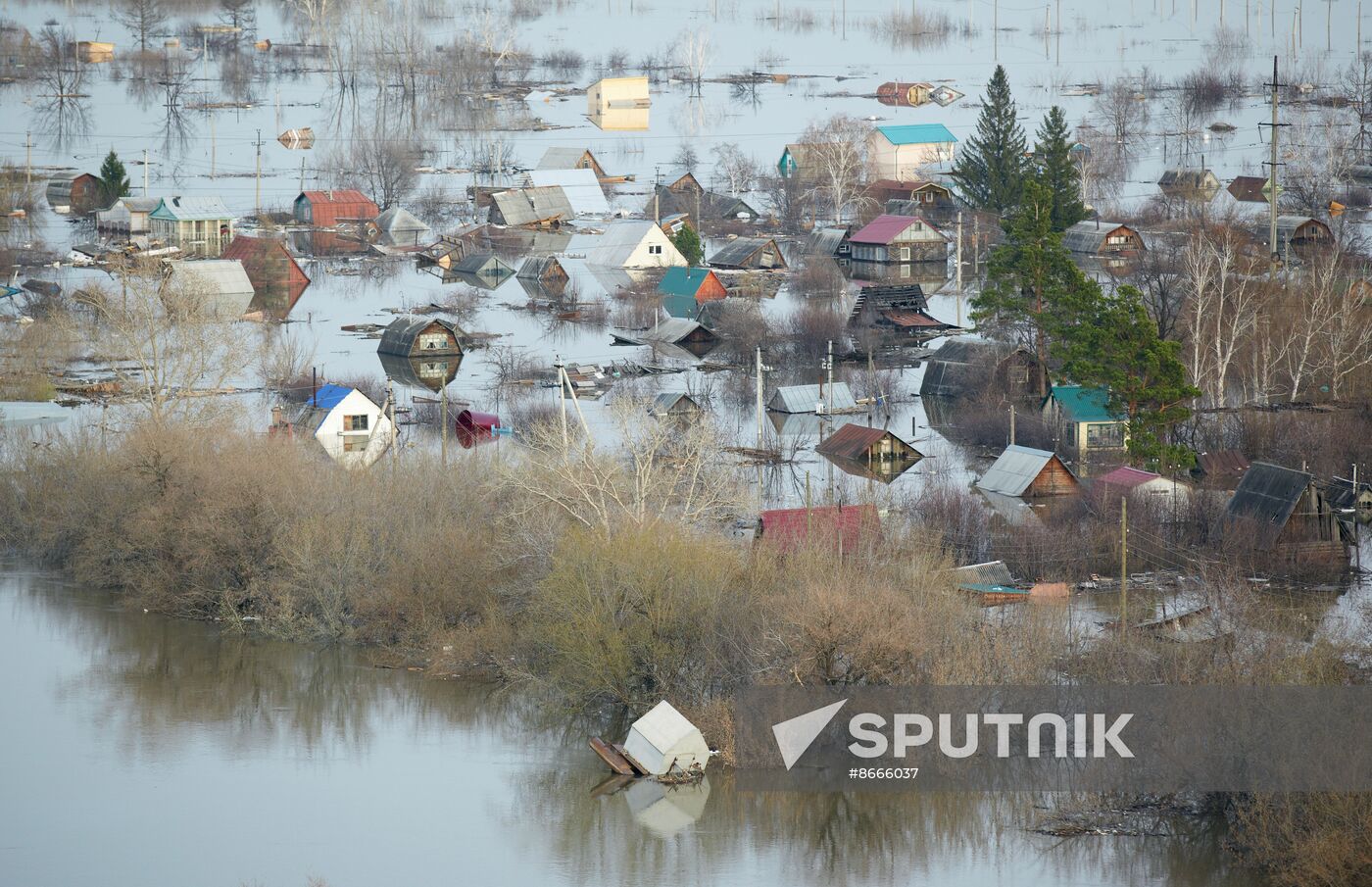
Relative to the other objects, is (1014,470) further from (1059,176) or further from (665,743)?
(1059,176)

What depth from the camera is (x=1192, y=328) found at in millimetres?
24234

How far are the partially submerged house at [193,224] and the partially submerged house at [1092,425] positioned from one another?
20.9m

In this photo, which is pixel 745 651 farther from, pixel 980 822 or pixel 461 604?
pixel 461 604

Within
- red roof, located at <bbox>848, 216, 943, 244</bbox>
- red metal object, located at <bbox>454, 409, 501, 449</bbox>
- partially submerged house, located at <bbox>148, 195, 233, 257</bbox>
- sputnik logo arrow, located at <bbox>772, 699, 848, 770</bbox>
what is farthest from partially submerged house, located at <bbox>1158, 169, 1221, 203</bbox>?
sputnik logo arrow, located at <bbox>772, 699, 848, 770</bbox>

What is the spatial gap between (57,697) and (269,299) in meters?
17.8

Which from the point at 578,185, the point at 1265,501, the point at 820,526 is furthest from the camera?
the point at 578,185

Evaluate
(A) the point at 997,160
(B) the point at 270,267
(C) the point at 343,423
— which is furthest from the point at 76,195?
(C) the point at 343,423

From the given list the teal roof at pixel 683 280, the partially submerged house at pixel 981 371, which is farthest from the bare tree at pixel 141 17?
the partially submerged house at pixel 981 371

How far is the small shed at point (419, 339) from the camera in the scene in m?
28.1

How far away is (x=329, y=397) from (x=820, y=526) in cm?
797

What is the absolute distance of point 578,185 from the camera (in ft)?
144

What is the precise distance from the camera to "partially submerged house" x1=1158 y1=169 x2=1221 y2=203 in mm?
42938

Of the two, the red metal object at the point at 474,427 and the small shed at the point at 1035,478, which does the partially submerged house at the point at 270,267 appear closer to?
the red metal object at the point at 474,427

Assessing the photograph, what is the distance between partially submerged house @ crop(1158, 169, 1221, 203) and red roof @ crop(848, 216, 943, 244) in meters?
8.38
